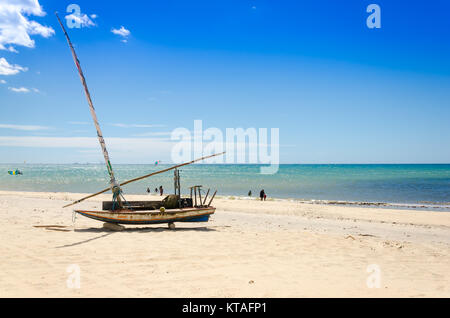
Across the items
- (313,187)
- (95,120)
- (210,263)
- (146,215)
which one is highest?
(95,120)

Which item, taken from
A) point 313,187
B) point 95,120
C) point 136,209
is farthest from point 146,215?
point 313,187

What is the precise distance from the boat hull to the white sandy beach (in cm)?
62

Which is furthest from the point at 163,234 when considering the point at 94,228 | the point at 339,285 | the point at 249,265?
the point at 339,285

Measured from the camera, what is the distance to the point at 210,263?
10.6 metres

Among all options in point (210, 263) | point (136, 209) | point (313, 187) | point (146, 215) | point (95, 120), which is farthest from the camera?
point (313, 187)

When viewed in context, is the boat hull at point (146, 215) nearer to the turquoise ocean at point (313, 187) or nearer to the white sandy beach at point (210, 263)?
the white sandy beach at point (210, 263)

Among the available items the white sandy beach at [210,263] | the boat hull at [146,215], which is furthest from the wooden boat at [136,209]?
the white sandy beach at [210,263]

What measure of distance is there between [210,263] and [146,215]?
22.4 ft

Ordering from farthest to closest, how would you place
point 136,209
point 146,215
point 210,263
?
point 136,209, point 146,215, point 210,263

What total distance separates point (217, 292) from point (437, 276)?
7.24 meters

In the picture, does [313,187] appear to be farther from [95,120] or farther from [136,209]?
[95,120]

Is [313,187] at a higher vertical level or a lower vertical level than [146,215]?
lower

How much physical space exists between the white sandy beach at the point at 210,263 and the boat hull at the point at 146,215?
2.04 ft

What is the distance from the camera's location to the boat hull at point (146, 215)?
15969 millimetres
